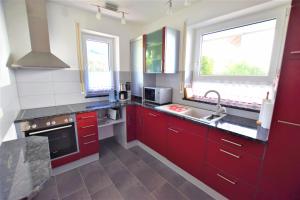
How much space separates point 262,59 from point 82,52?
8.67 ft

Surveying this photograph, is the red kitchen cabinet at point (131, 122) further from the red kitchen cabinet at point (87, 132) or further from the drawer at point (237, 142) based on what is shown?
the drawer at point (237, 142)

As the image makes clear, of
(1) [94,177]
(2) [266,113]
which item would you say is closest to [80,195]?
(1) [94,177]

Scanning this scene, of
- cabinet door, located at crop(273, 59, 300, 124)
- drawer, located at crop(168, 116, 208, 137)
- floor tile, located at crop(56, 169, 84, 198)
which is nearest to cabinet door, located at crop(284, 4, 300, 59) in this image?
cabinet door, located at crop(273, 59, 300, 124)

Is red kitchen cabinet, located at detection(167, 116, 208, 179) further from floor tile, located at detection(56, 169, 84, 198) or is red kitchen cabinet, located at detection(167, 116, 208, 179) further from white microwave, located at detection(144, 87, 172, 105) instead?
floor tile, located at detection(56, 169, 84, 198)

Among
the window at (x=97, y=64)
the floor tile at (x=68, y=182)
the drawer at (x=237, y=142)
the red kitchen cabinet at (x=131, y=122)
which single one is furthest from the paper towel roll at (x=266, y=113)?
the window at (x=97, y=64)

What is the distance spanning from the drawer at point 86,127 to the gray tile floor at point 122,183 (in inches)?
20.7

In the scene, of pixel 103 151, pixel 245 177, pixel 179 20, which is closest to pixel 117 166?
pixel 103 151

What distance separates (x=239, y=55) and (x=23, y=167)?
2.39m

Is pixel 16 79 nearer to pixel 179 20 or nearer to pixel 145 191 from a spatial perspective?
pixel 145 191

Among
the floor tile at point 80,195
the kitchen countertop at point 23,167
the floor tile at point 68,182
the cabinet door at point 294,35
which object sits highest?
the cabinet door at point 294,35

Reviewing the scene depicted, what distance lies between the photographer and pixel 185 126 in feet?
5.44

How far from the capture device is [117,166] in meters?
2.02

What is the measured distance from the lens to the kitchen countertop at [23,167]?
74 centimetres

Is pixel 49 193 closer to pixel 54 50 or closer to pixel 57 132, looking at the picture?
pixel 57 132
